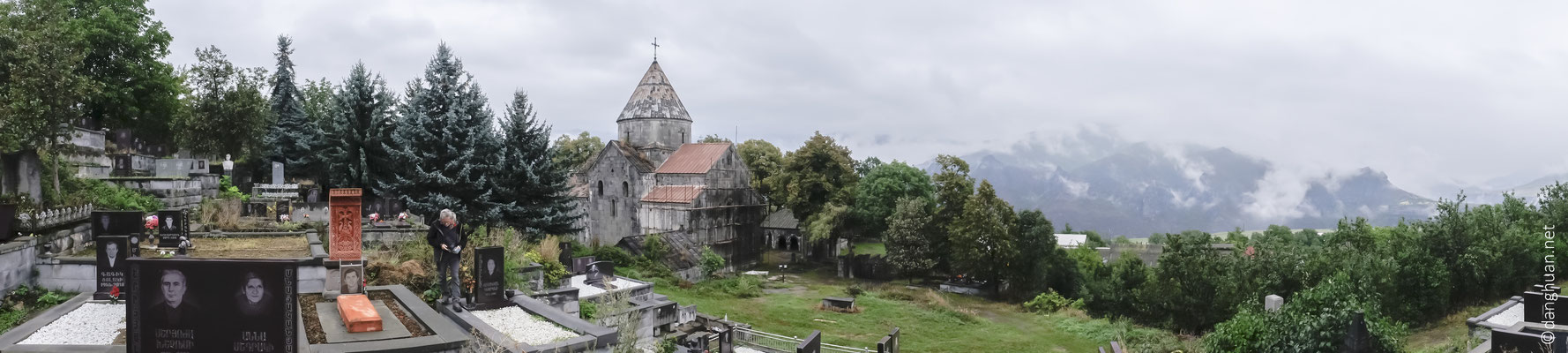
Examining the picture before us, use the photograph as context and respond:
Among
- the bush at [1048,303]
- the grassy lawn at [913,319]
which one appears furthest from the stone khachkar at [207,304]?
the bush at [1048,303]

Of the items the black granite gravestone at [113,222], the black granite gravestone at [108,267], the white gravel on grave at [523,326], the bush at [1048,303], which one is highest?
the black granite gravestone at [113,222]

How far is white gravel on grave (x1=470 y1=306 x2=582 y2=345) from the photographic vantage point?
9500 millimetres

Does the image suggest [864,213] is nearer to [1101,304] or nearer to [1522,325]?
[1101,304]

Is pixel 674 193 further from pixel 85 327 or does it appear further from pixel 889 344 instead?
pixel 85 327

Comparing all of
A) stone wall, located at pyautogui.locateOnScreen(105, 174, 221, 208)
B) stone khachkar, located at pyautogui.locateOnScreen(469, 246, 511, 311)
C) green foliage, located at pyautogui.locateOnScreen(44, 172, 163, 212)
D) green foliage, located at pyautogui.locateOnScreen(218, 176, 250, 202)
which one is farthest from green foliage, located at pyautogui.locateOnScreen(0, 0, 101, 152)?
stone khachkar, located at pyautogui.locateOnScreen(469, 246, 511, 311)

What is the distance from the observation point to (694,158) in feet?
124

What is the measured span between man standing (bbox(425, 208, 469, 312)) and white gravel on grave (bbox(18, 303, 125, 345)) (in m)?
3.43

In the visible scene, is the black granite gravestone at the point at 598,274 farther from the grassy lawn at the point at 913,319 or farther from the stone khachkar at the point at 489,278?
the stone khachkar at the point at 489,278

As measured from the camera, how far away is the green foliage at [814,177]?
36.5 meters

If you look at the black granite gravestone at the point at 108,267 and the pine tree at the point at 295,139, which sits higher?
the pine tree at the point at 295,139

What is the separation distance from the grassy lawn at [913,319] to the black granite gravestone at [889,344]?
1.79m

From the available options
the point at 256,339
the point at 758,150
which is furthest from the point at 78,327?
the point at 758,150

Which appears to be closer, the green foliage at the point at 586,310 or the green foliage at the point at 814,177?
the green foliage at the point at 586,310

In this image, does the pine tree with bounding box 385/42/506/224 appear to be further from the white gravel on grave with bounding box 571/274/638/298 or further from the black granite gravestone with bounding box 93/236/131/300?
the black granite gravestone with bounding box 93/236/131/300
